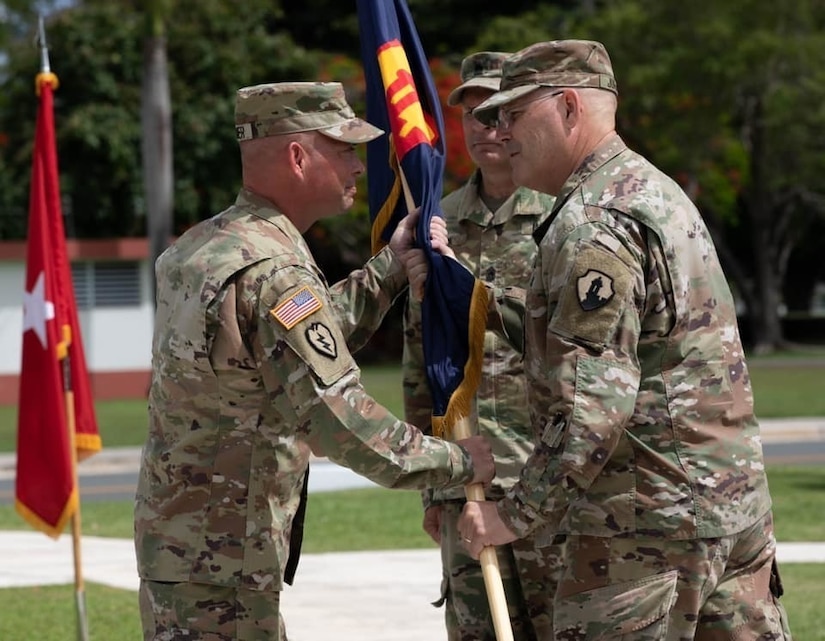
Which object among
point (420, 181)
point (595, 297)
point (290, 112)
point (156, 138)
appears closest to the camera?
point (595, 297)

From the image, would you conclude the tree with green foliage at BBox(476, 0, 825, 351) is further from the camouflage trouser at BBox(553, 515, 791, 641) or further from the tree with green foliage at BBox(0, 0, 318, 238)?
the camouflage trouser at BBox(553, 515, 791, 641)

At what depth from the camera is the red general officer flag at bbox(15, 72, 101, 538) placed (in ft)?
25.8

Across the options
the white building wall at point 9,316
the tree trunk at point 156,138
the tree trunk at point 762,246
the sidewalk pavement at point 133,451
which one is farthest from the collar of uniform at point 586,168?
the tree trunk at point 762,246

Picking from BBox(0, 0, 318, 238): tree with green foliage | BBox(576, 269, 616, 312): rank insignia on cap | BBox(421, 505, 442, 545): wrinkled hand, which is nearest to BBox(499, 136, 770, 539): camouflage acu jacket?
BBox(576, 269, 616, 312): rank insignia on cap

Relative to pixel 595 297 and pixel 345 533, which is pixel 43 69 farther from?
pixel 595 297

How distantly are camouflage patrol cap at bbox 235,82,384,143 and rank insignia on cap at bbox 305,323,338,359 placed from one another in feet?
1.97

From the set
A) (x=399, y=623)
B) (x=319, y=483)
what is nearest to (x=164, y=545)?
(x=399, y=623)

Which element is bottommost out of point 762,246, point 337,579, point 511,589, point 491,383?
point 762,246

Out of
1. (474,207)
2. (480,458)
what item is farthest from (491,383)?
(480,458)

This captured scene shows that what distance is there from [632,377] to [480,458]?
73cm

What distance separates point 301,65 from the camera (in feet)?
113

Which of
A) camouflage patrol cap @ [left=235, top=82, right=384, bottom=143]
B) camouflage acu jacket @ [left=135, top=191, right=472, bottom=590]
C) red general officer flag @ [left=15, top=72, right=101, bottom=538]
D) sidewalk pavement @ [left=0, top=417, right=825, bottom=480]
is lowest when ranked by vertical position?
sidewalk pavement @ [left=0, top=417, right=825, bottom=480]

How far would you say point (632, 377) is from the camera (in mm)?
3686

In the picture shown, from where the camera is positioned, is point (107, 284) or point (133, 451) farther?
point (107, 284)
